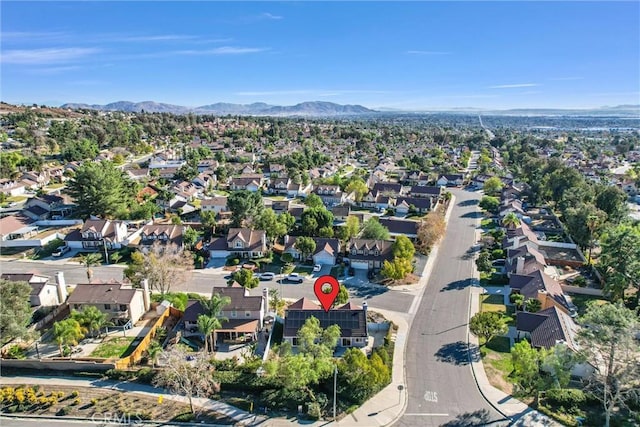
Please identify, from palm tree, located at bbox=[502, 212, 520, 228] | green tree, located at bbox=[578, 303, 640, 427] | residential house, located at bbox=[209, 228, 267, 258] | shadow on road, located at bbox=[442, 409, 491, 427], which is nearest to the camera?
green tree, located at bbox=[578, 303, 640, 427]

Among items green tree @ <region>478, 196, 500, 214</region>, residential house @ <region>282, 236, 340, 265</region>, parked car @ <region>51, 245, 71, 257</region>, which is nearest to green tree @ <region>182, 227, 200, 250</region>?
residential house @ <region>282, 236, 340, 265</region>

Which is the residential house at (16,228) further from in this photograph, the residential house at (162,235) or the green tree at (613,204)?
the green tree at (613,204)

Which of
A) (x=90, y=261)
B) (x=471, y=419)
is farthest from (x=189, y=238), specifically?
(x=471, y=419)

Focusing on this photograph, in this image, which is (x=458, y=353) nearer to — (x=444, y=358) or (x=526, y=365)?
(x=444, y=358)

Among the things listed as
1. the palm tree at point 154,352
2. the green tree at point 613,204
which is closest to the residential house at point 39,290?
the palm tree at point 154,352

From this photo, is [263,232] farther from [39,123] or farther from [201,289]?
[39,123]

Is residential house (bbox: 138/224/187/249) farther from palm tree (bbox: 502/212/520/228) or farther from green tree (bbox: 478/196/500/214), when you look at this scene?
green tree (bbox: 478/196/500/214)

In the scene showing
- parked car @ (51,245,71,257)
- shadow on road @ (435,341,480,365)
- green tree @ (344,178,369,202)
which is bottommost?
shadow on road @ (435,341,480,365)
